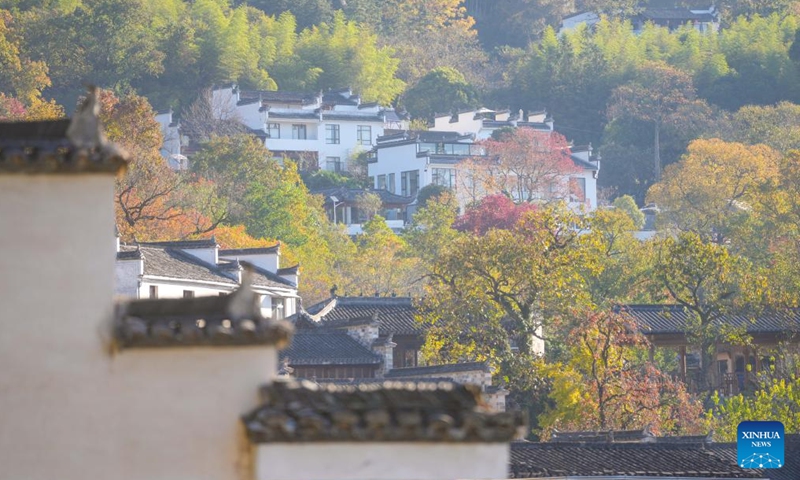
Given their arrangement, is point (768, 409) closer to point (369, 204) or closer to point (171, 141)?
point (369, 204)

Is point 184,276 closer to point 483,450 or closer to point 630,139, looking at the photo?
point 483,450

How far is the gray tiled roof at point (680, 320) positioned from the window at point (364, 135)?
47.0m

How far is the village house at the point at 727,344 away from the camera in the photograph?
53.8m

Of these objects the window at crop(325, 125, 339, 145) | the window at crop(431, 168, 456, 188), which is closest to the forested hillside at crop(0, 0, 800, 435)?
the window at crop(325, 125, 339, 145)

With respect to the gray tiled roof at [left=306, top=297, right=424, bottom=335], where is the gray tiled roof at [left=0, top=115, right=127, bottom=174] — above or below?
below

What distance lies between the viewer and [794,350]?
52719 millimetres

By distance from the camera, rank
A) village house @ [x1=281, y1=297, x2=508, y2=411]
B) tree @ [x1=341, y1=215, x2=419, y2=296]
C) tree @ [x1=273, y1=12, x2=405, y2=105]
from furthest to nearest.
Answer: tree @ [x1=273, y1=12, x2=405, y2=105] → tree @ [x1=341, y1=215, x2=419, y2=296] → village house @ [x1=281, y1=297, x2=508, y2=411]

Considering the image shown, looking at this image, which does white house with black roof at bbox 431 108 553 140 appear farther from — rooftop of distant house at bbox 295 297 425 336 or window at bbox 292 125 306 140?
rooftop of distant house at bbox 295 297 425 336

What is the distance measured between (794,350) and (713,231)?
32567 millimetres

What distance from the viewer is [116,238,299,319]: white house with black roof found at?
4662 centimetres

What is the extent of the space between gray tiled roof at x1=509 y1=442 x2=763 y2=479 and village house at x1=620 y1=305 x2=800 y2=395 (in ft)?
55.9

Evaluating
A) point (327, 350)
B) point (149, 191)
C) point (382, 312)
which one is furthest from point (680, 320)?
point (149, 191)

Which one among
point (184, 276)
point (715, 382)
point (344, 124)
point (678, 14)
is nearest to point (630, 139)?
point (344, 124)

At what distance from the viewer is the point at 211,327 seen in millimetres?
8773
